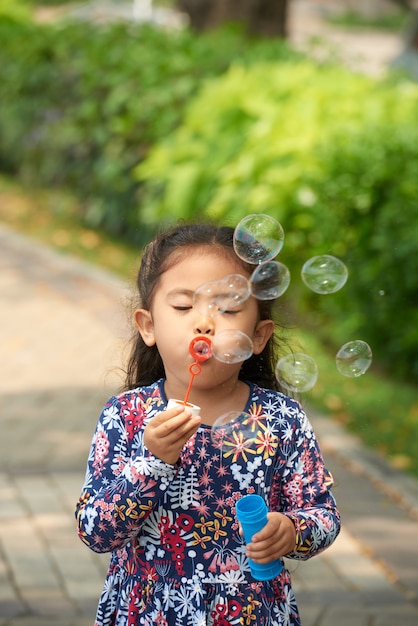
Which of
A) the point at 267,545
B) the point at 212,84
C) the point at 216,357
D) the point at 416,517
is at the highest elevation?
the point at 212,84

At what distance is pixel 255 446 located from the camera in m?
2.29

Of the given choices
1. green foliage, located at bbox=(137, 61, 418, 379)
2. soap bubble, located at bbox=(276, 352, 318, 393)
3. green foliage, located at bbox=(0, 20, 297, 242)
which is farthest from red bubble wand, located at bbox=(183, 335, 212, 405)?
green foliage, located at bbox=(0, 20, 297, 242)

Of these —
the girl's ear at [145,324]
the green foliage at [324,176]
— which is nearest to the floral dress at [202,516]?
the girl's ear at [145,324]

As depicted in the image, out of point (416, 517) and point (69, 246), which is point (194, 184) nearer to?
point (69, 246)

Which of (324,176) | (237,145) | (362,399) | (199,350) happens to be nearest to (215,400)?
(199,350)

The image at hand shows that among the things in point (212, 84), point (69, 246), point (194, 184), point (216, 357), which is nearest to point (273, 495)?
point (216, 357)

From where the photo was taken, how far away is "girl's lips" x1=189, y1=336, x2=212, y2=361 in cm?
214

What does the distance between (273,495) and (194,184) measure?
5846 millimetres

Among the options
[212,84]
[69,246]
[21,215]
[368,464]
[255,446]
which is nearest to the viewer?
[255,446]

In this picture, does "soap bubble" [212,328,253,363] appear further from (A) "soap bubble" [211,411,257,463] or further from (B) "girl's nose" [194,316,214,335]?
(A) "soap bubble" [211,411,257,463]

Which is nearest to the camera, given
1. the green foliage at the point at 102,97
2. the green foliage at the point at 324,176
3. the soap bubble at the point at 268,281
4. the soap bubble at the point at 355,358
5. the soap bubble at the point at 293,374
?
the soap bubble at the point at 268,281

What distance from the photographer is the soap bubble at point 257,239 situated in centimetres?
239

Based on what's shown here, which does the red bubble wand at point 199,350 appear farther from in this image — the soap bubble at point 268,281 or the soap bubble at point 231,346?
the soap bubble at point 268,281

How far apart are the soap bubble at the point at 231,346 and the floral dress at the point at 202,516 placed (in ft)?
0.59
